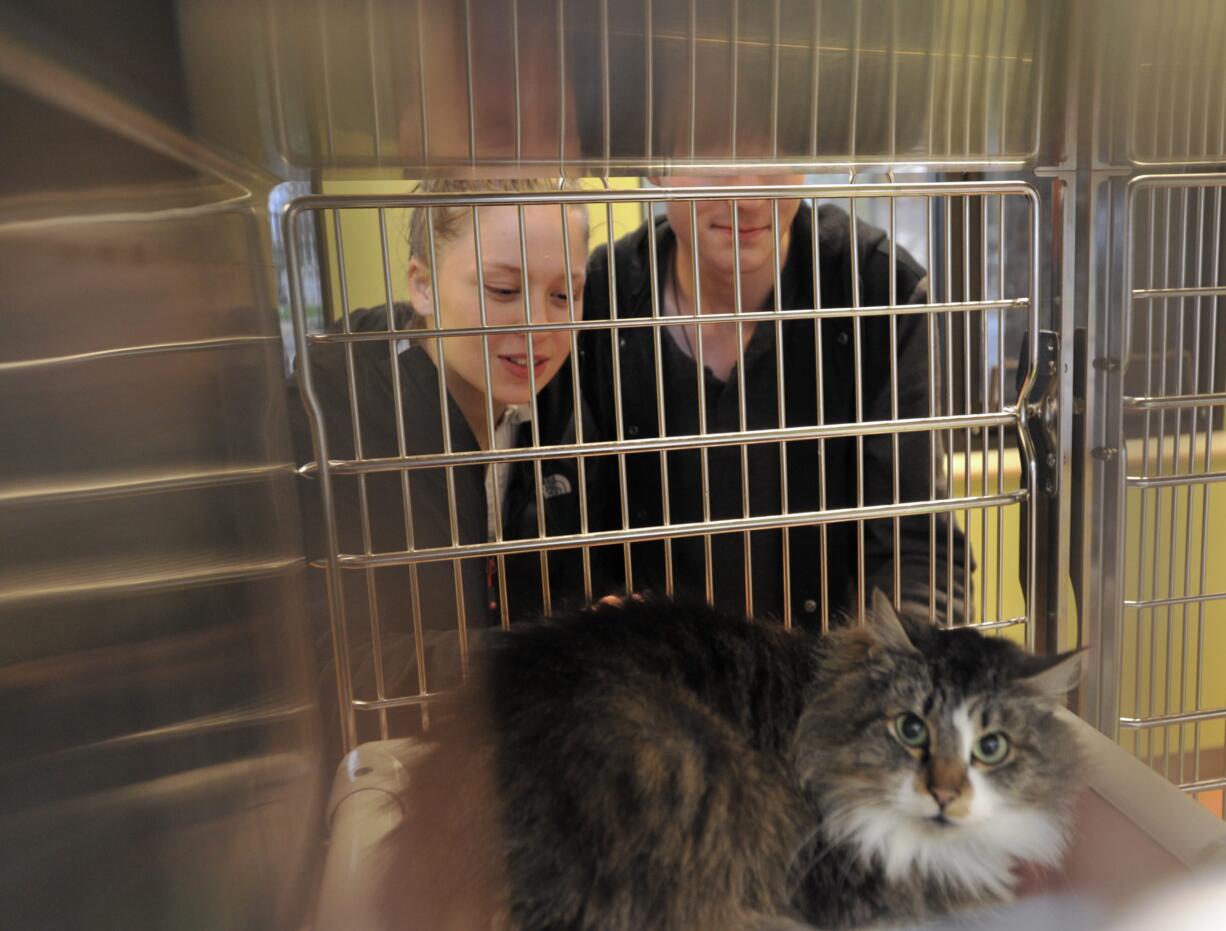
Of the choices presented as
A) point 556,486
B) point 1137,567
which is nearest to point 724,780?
point 556,486

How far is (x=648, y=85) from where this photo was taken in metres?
0.76

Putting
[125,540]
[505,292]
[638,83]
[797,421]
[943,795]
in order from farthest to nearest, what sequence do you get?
[797,421]
[505,292]
[638,83]
[943,795]
[125,540]

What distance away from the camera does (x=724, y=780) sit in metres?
0.67

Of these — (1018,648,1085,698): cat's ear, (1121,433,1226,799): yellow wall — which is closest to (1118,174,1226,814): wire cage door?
(1121,433,1226,799): yellow wall

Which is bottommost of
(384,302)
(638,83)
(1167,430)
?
(1167,430)

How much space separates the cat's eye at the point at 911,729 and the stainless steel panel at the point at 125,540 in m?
0.46

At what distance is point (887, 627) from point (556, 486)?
369mm

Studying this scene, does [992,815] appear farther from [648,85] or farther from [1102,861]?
[648,85]

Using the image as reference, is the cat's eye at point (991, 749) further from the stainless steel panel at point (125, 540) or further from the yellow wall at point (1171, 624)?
the stainless steel panel at point (125, 540)

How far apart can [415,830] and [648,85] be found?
24.2 inches

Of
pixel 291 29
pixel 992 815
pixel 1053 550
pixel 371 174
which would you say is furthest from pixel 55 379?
pixel 1053 550

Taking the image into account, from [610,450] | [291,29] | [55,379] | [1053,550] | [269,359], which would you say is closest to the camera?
[55,379]

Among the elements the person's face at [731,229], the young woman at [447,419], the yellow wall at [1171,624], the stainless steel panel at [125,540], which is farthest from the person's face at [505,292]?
the yellow wall at [1171,624]

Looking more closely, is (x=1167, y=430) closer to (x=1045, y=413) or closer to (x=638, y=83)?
(x=1045, y=413)
